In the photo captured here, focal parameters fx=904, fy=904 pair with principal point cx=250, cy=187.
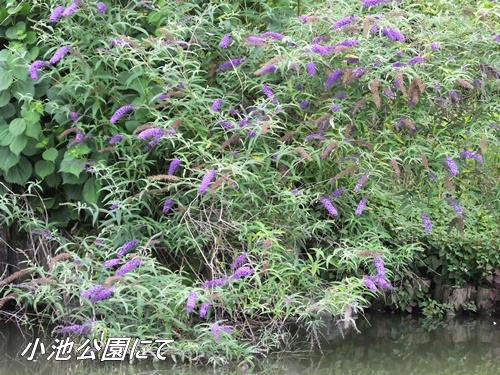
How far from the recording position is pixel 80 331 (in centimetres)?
611

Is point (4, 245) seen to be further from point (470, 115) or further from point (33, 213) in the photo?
point (470, 115)

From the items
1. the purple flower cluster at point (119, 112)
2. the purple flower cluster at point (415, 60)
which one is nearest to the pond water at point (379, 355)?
the purple flower cluster at point (119, 112)

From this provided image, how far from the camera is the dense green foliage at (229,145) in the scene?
20.7 feet

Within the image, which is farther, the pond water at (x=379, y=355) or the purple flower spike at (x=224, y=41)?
the purple flower spike at (x=224, y=41)

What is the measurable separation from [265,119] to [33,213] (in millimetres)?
1922

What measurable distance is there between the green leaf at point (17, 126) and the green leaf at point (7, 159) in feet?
0.59

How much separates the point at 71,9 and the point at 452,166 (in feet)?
9.62

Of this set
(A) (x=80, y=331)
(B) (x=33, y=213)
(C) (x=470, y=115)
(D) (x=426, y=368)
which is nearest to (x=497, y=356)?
(D) (x=426, y=368)

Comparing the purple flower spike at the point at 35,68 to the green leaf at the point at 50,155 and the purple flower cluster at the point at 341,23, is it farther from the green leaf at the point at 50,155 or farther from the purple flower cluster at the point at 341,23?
the purple flower cluster at the point at 341,23

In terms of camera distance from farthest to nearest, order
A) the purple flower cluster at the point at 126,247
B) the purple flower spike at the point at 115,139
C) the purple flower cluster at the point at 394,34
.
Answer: the purple flower spike at the point at 115,139, the purple flower cluster at the point at 394,34, the purple flower cluster at the point at 126,247

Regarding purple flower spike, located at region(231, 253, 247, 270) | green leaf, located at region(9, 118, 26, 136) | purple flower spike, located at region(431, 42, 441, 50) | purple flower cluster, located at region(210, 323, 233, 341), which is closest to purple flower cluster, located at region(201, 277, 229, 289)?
purple flower spike, located at region(231, 253, 247, 270)

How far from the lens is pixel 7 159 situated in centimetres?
685

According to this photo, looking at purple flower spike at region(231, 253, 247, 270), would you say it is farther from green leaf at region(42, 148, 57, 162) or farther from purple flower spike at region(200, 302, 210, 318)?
green leaf at region(42, 148, 57, 162)

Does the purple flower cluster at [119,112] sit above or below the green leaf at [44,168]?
above
